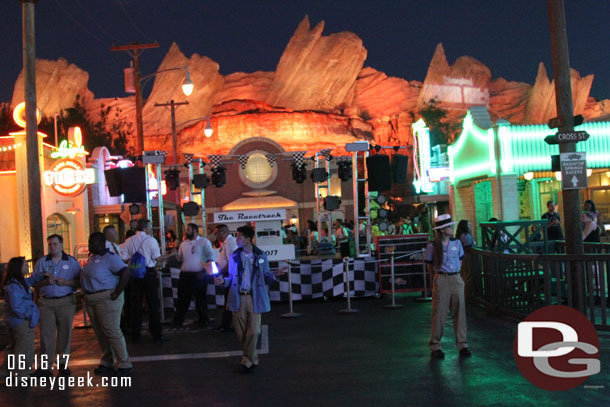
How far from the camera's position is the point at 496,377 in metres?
6.73

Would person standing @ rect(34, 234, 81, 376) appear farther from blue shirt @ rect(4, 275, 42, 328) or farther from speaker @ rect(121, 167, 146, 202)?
speaker @ rect(121, 167, 146, 202)

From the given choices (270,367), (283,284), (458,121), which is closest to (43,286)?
(270,367)

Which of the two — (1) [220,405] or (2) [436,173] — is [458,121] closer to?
(2) [436,173]

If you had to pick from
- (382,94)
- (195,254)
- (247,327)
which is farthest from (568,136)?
(382,94)

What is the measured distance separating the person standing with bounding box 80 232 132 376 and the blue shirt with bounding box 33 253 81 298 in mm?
247

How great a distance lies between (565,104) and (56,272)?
7667mm

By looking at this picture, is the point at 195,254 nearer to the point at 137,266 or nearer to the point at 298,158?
the point at 137,266

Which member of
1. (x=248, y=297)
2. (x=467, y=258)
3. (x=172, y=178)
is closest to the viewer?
(x=248, y=297)

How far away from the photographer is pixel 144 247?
1023 centimetres

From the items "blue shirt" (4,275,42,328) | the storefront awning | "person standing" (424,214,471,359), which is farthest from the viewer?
the storefront awning

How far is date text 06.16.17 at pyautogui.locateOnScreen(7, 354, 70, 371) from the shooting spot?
24.2 ft

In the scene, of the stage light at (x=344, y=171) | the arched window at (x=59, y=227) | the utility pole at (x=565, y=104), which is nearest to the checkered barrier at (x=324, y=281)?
the utility pole at (x=565, y=104)

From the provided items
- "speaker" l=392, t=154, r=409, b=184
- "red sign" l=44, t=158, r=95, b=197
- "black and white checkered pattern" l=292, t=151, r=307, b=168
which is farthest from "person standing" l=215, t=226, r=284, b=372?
"black and white checkered pattern" l=292, t=151, r=307, b=168

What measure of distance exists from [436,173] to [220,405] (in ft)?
75.5
